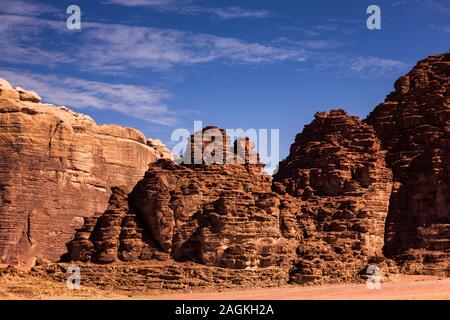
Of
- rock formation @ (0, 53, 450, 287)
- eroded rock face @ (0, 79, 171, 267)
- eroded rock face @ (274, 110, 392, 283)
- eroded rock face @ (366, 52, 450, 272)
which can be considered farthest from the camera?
eroded rock face @ (0, 79, 171, 267)

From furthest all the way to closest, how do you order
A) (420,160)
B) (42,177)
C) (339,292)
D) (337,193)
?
(42,177) < (420,160) < (337,193) < (339,292)

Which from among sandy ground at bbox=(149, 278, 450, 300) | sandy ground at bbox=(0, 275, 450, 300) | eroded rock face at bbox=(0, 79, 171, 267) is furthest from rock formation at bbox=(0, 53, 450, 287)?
eroded rock face at bbox=(0, 79, 171, 267)

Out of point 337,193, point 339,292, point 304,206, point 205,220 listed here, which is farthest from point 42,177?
point 339,292

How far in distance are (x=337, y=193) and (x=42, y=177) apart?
124 ft

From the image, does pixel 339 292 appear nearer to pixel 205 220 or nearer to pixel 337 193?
pixel 205 220

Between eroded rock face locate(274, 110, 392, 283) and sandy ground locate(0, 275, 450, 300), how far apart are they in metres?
4.22

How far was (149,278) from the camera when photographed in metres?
59.2

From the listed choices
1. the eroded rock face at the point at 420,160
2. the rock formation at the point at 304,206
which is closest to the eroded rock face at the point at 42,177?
the rock formation at the point at 304,206

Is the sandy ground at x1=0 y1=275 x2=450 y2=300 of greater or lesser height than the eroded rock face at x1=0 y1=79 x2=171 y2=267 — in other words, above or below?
below

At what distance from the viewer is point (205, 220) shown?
6297 cm

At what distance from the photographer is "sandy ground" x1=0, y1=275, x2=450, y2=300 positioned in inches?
2076

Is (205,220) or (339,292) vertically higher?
(205,220)

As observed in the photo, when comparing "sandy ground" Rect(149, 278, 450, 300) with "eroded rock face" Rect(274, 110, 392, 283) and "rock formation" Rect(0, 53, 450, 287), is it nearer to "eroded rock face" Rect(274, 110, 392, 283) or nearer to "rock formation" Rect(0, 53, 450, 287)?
"rock formation" Rect(0, 53, 450, 287)
